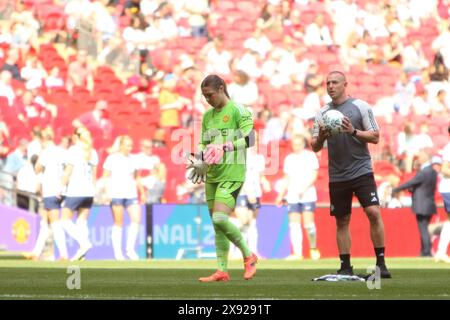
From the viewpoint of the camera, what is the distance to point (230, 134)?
15.1 meters

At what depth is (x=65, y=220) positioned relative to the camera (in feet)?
77.6

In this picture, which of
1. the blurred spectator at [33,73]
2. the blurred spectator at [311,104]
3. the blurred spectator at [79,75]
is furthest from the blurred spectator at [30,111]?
the blurred spectator at [311,104]

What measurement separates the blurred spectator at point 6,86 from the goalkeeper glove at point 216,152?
14915 millimetres

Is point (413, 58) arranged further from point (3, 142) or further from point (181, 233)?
point (3, 142)

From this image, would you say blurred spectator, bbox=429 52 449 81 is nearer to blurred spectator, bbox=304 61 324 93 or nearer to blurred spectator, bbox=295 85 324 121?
blurred spectator, bbox=304 61 324 93

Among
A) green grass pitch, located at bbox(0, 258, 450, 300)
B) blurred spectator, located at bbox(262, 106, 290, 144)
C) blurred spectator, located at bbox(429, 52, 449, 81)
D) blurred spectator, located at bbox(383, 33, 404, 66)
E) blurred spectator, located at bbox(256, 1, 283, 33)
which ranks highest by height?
blurred spectator, located at bbox(256, 1, 283, 33)

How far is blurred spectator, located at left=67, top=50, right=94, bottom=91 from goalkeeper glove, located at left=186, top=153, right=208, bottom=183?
15.8 m

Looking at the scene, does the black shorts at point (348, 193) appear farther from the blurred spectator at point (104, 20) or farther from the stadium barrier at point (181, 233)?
the blurred spectator at point (104, 20)

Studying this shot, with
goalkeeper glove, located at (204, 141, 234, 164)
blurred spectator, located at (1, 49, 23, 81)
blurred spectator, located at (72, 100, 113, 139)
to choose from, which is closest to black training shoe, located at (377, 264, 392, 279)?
goalkeeper glove, located at (204, 141, 234, 164)

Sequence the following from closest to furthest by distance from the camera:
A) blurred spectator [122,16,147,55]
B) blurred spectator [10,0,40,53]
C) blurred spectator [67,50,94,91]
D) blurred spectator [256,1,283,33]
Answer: blurred spectator [67,50,94,91]
blurred spectator [10,0,40,53]
blurred spectator [122,16,147,55]
blurred spectator [256,1,283,33]

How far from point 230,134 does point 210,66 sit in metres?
17.1

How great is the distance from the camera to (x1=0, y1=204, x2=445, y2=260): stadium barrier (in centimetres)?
2547


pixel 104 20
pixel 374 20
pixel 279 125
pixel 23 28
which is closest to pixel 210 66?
pixel 104 20
